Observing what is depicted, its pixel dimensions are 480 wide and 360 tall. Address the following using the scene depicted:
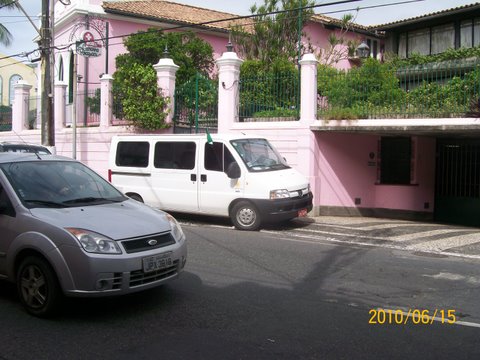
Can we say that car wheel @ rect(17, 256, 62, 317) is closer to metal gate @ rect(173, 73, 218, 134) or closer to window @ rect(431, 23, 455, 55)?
metal gate @ rect(173, 73, 218, 134)

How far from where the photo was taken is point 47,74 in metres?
16.1

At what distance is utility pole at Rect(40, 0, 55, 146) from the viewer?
1598cm

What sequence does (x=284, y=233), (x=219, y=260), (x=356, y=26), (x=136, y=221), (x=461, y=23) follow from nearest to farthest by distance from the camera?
1. (x=136, y=221)
2. (x=219, y=260)
3. (x=284, y=233)
4. (x=461, y=23)
5. (x=356, y=26)

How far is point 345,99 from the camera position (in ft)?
44.3

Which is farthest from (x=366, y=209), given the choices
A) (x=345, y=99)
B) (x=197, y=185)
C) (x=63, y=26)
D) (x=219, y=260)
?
(x=63, y=26)

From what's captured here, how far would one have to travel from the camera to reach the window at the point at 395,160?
1433 cm

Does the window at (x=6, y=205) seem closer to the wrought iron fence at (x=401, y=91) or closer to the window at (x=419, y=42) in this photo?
the wrought iron fence at (x=401, y=91)

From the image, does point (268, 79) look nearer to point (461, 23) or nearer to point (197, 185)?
point (197, 185)

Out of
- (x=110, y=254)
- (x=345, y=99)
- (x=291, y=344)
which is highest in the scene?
(x=345, y=99)

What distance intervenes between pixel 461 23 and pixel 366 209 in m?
14.7

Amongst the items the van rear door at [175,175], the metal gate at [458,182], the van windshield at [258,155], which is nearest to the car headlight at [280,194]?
the van windshield at [258,155]

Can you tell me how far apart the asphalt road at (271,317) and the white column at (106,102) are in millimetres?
10718

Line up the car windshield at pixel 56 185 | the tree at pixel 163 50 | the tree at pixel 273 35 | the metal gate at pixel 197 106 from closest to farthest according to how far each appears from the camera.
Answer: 1. the car windshield at pixel 56 185
2. the metal gate at pixel 197 106
3. the tree at pixel 273 35
4. the tree at pixel 163 50

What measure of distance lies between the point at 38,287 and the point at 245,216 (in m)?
6.24
